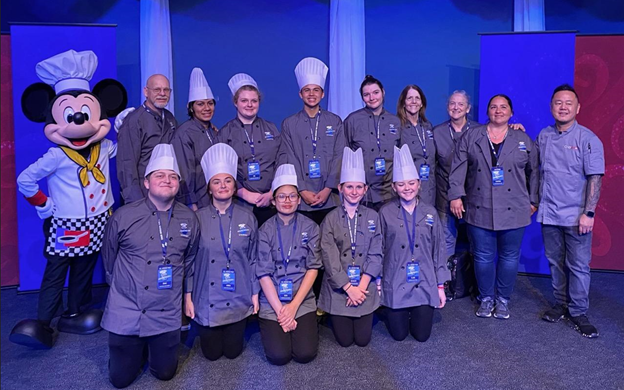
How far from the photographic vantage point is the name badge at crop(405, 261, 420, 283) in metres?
3.20

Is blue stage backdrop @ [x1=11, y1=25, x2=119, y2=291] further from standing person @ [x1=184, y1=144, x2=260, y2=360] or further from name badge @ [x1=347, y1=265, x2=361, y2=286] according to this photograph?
name badge @ [x1=347, y1=265, x2=361, y2=286]

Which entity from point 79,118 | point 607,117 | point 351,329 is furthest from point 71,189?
point 607,117

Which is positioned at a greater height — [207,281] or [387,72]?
[387,72]

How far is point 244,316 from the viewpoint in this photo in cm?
297

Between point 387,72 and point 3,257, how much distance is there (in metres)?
3.99

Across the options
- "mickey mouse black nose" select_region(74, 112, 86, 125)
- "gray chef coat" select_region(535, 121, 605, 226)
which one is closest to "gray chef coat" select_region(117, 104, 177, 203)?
"mickey mouse black nose" select_region(74, 112, 86, 125)

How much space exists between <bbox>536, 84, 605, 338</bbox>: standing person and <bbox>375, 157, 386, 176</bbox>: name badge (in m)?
1.06

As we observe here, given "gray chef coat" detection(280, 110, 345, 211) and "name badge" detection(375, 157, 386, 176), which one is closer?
"gray chef coat" detection(280, 110, 345, 211)

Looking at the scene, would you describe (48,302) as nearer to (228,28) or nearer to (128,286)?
(128,286)

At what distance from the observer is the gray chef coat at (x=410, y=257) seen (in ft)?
10.5

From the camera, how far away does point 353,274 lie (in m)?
3.13

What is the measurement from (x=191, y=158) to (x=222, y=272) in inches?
36.9

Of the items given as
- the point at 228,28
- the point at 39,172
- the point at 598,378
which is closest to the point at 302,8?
the point at 228,28

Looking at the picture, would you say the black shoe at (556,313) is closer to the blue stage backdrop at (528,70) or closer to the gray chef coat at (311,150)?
the blue stage backdrop at (528,70)
